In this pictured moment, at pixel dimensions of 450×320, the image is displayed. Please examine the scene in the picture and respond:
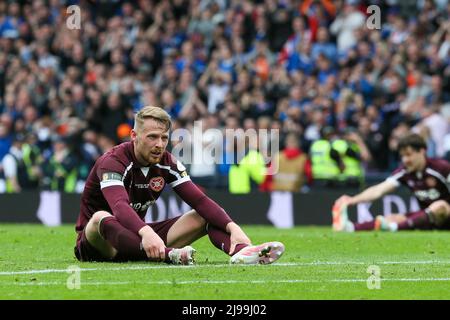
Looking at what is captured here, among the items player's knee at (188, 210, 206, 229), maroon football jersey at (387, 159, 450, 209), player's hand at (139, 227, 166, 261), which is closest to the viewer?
player's hand at (139, 227, 166, 261)

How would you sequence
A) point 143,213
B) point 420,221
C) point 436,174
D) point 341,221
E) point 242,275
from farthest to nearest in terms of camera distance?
point 341,221
point 420,221
point 436,174
point 143,213
point 242,275

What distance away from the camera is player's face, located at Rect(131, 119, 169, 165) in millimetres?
10578

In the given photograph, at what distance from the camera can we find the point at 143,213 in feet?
36.9

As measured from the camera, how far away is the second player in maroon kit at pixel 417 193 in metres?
18.0

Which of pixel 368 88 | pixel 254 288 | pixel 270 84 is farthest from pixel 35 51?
pixel 254 288

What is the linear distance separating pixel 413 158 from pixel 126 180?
26.8 feet

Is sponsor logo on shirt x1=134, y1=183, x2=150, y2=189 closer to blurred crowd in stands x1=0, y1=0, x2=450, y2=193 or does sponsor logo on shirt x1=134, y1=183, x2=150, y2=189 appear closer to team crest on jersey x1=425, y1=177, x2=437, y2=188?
team crest on jersey x1=425, y1=177, x2=437, y2=188

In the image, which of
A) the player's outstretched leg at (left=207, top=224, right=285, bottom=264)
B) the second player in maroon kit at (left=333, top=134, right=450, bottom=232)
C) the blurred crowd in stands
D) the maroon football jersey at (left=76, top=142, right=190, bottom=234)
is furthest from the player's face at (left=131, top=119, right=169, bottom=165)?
the blurred crowd in stands

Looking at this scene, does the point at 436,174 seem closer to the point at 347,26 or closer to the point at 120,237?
the point at 347,26

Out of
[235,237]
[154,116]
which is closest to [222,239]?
[235,237]

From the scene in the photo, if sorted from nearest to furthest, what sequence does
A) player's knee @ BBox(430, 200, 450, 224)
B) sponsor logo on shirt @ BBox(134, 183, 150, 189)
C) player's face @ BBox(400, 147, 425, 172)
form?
sponsor logo on shirt @ BBox(134, 183, 150, 189), player's face @ BBox(400, 147, 425, 172), player's knee @ BBox(430, 200, 450, 224)

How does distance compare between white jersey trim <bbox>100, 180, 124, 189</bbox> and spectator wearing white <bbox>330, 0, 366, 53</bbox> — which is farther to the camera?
spectator wearing white <bbox>330, 0, 366, 53</bbox>

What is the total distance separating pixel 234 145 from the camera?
2198 centimetres

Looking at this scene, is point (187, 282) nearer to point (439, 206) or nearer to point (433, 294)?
point (433, 294)
